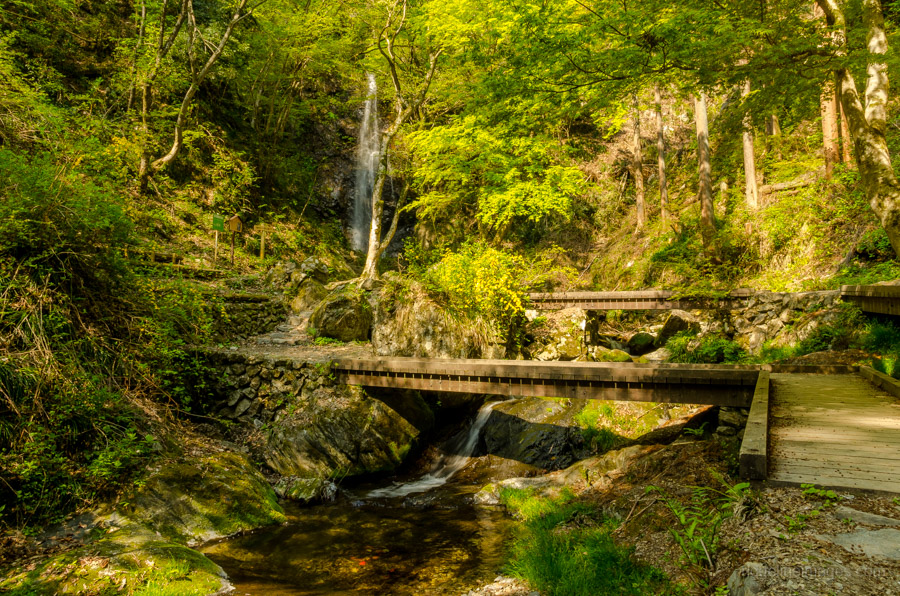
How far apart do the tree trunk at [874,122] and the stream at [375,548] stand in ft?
24.0

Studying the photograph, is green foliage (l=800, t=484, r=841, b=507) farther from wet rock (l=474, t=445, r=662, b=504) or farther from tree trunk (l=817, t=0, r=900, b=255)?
tree trunk (l=817, t=0, r=900, b=255)

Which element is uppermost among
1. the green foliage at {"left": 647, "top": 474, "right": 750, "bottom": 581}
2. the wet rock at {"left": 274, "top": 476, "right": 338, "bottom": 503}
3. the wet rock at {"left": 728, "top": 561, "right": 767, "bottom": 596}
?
the wet rock at {"left": 728, "top": 561, "right": 767, "bottom": 596}

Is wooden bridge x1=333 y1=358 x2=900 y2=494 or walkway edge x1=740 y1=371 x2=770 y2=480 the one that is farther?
wooden bridge x1=333 y1=358 x2=900 y2=494

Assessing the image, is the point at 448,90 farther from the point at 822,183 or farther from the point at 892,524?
the point at 892,524

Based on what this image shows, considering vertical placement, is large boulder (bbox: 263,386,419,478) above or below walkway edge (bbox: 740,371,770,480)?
below

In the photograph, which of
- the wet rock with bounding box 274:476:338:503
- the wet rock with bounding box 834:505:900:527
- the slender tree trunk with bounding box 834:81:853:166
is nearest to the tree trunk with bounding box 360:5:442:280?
the wet rock with bounding box 274:476:338:503

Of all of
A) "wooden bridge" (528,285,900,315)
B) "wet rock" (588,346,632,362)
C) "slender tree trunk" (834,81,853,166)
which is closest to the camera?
"wooden bridge" (528,285,900,315)

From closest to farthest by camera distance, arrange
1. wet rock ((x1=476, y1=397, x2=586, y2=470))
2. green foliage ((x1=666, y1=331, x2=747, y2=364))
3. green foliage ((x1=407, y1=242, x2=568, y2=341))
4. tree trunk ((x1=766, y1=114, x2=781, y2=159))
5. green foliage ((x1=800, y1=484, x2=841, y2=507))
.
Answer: green foliage ((x1=800, y1=484, x2=841, y2=507))
wet rock ((x1=476, y1=397, x2=586, y2=470))
green foliage ((x1=666, y1=331, x2=747, y2=364))
green foliage ((x1=407, y1=242, x2=568, y2=341))
tree trunk ((x1=766, y1=114, x2=781, y2=159))

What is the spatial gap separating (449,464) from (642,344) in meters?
8.86

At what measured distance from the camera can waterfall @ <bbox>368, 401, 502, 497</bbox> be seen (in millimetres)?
8875

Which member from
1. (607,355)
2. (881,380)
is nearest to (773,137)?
(607,355)

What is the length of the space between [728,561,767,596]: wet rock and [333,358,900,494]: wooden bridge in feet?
3.68

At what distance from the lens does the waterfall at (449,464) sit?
8.88 metres

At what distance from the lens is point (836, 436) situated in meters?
4.61
